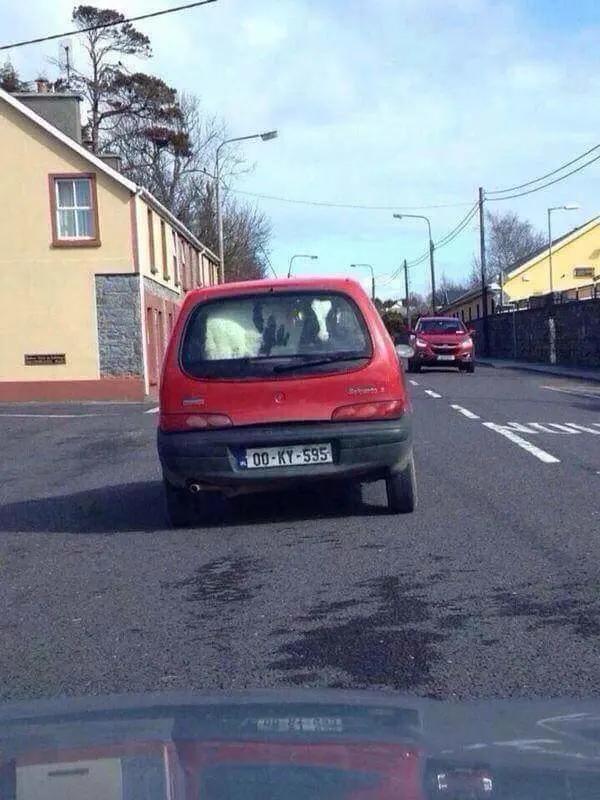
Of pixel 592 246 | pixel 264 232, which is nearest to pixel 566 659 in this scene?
pixel 264 232

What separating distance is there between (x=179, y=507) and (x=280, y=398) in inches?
48.2

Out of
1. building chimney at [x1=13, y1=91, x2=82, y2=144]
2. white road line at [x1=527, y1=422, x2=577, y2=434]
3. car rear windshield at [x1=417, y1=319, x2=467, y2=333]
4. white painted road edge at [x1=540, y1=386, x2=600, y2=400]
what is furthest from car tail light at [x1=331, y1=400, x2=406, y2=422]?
car rear windshield at [x1=417, y1=319, x2=467, y2=333]

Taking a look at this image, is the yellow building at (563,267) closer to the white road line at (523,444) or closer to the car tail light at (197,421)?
the white road line at (523,444)

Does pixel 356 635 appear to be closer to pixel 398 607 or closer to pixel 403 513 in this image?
pixel 398 607

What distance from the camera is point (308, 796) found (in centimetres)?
299

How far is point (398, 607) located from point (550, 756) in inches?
125

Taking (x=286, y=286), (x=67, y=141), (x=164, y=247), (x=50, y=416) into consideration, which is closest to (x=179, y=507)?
(x=286, y=286)

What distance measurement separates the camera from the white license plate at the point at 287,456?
870 cm

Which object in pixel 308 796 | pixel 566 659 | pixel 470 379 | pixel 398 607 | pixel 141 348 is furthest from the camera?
pixel 470 379

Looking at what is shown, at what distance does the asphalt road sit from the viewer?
534 cm

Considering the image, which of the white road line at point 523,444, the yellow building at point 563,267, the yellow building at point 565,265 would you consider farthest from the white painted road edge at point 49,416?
the yellow building at point 565,265

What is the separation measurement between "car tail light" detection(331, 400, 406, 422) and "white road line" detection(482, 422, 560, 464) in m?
4.17

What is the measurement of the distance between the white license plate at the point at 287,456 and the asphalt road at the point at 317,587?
0.53 metres

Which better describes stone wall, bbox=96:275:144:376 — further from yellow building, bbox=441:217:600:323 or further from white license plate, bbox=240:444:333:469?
yellow building, bbox=441:217:600:323
